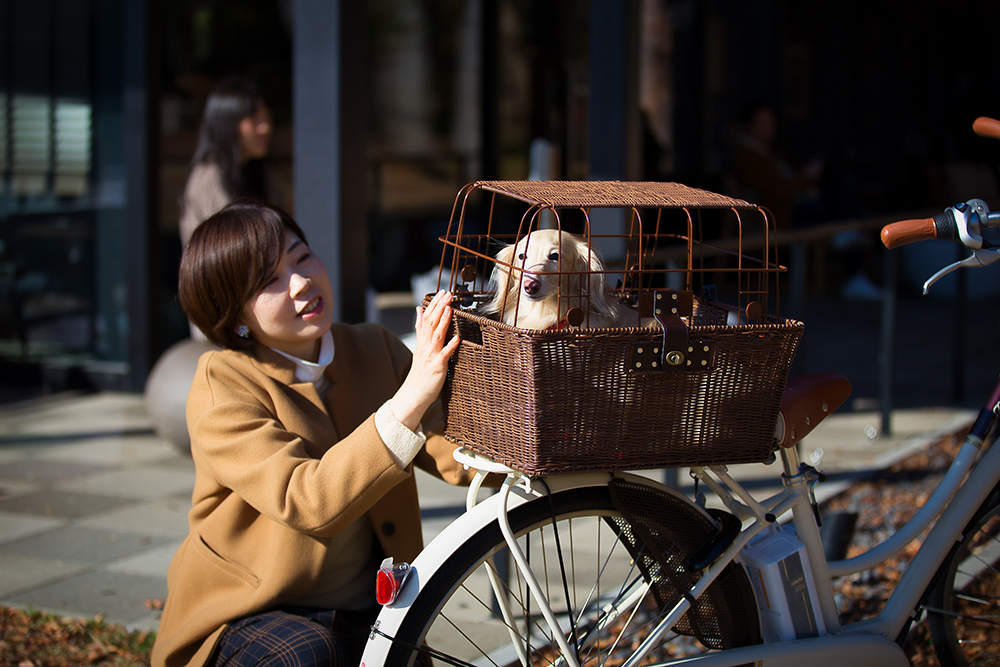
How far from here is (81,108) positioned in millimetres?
6695

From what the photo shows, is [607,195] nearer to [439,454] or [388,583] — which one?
[439,454]

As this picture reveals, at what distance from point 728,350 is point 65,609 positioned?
2603 millimetres

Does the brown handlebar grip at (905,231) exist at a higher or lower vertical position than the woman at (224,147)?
lower

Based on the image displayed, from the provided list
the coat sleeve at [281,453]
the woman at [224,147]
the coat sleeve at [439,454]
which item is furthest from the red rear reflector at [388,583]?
the woman at [224,147]

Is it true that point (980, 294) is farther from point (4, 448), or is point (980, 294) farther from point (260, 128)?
point (4, 448)

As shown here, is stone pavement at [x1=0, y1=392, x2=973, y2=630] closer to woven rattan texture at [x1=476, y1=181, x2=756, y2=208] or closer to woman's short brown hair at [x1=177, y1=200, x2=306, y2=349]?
woman's short brown hair at [x1=177, y1=200, x2=306, y2=349]

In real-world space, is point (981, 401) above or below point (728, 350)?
below

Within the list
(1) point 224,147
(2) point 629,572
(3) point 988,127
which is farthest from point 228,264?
(1) point 224,147

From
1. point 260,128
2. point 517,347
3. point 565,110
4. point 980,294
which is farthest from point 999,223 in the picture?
point 980,294

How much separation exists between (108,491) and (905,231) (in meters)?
3.96

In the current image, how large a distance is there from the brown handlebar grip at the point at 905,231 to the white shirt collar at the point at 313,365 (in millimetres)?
1214

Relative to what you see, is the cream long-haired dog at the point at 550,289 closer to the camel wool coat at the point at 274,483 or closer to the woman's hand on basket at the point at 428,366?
the woman's hand on basket at the point at 428,366

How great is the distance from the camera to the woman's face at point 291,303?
209 cm

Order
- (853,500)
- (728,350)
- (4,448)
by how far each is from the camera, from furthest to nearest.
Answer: (4,448) → (853,500) → (728,350)
